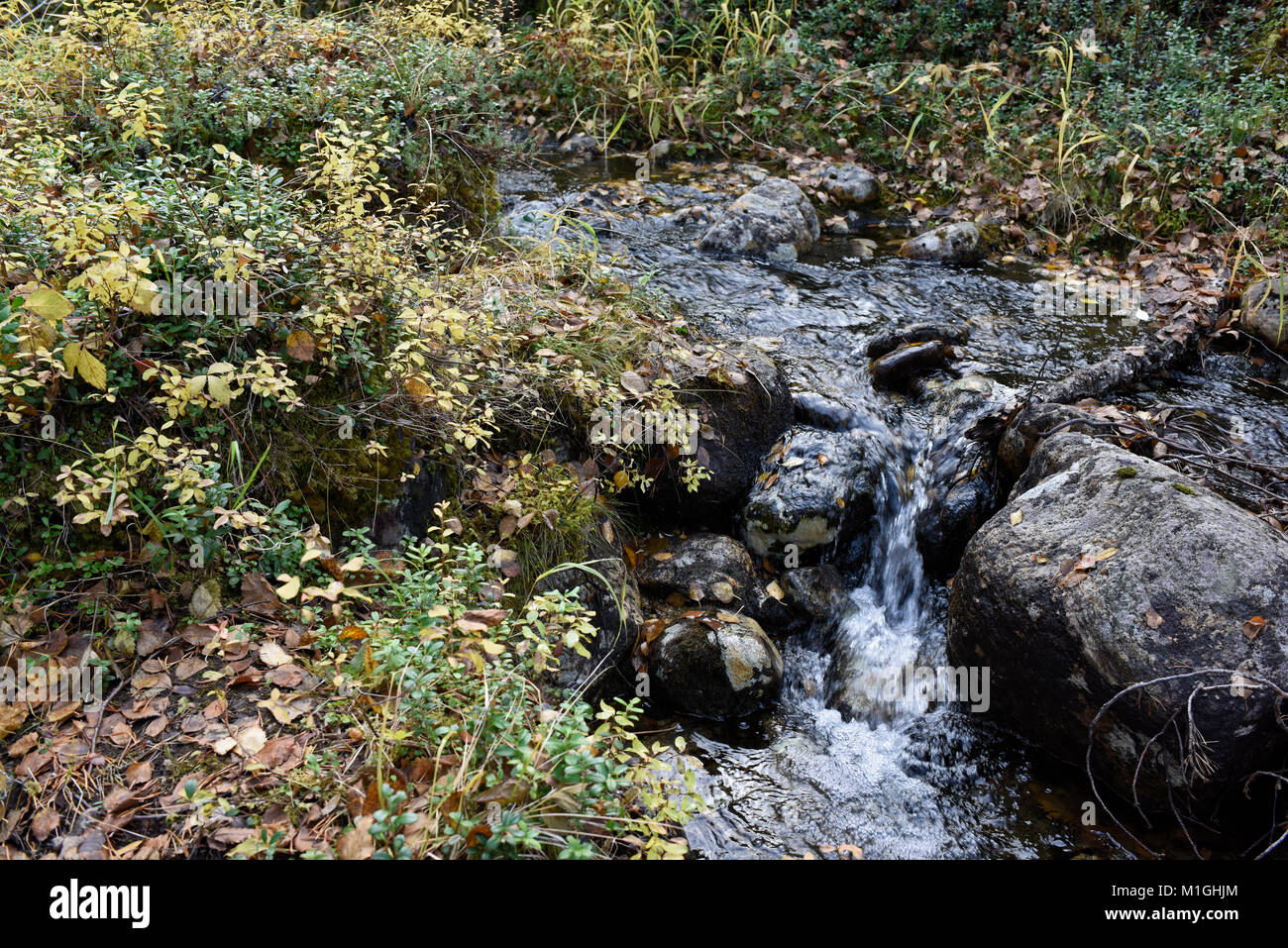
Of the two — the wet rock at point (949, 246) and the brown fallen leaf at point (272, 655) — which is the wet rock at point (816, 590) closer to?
the brown fallen leaf at point (272, 655)

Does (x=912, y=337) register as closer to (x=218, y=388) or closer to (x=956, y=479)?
(x=956, y=479)

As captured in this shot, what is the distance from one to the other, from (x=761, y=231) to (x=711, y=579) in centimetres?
399

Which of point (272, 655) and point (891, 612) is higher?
point (272, 655)

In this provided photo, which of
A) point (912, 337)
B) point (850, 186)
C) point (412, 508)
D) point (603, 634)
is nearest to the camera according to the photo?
point (412, 508)

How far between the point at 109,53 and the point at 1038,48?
9018 millimetres

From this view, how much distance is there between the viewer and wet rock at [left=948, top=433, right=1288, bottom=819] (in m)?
3.11

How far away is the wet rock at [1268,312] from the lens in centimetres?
567

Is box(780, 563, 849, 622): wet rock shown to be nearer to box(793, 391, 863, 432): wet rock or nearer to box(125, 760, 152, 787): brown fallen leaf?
box(793, 391, 863, 432): wet rock

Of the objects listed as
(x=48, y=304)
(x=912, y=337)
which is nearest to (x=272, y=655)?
(x=48, y=304)

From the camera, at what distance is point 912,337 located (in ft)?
19.4

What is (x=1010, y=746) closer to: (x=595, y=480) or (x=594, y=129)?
(x=595, y=480)

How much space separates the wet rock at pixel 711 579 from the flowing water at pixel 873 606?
320 millimetres

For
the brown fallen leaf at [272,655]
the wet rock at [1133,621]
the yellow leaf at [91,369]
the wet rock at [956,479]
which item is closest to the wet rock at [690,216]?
the wet rock at [956,479]

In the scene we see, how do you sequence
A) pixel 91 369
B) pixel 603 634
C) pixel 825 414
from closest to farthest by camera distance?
pixel 91 369 → pixel 603 634 → pixel 825 414
